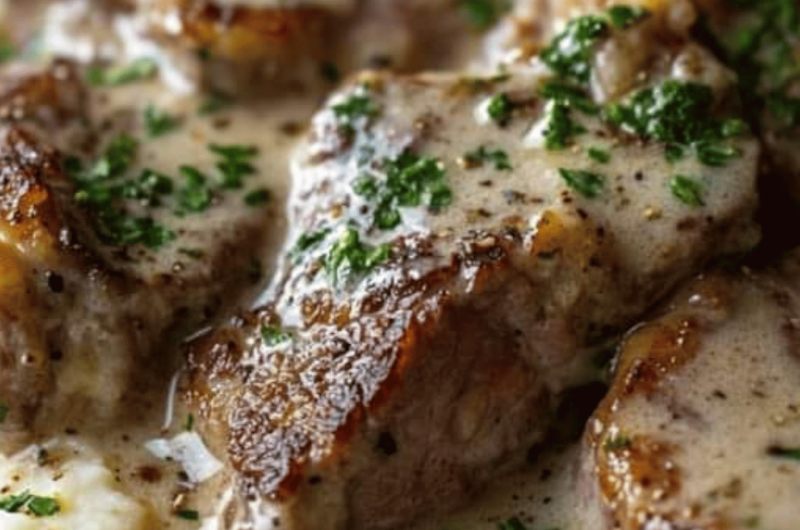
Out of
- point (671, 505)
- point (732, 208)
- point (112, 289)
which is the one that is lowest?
point (671, 505)

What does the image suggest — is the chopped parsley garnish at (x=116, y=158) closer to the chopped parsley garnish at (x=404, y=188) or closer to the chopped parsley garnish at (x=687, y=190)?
the chopped parsley garnish at (x=404, y=188)

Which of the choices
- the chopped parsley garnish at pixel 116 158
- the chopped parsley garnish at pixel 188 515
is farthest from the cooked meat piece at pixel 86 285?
the chopped parsley garnish at pixel 188 515

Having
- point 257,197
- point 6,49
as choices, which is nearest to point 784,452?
point 257,197

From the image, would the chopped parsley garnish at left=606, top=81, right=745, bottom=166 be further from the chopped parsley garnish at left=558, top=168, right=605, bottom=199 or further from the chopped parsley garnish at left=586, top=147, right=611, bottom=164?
the chopped parsley garnish at left=558, top=168, right=605, bottom=199

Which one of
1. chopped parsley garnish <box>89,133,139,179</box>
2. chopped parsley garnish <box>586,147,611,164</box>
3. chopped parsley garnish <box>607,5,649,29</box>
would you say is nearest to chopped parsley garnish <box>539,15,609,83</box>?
chopped parsley garnish <box>607,5,649,29</box>

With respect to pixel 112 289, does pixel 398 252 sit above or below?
below

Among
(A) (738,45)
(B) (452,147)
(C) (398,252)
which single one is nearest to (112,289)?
(C) (398,252)

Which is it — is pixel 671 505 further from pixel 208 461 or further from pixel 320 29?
pixel 320 29
